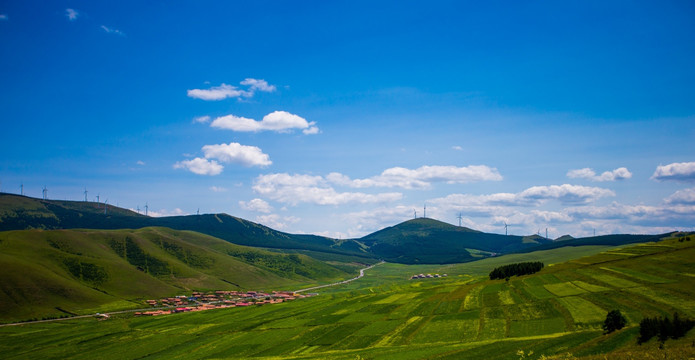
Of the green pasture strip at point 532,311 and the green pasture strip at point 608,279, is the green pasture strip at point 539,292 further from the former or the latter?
the green pasture strip at point 608,279

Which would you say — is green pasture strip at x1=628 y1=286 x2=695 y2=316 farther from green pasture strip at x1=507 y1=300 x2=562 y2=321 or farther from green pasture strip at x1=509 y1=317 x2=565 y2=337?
green pasture strip at x1=509 y1=317 x2=565 y2=337

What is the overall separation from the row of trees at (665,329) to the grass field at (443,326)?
168 centimetres

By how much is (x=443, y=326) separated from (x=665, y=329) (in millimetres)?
44007

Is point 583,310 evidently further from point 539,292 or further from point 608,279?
point 608,279

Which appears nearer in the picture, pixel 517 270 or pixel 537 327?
pixel 537 327

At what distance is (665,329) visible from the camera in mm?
47375

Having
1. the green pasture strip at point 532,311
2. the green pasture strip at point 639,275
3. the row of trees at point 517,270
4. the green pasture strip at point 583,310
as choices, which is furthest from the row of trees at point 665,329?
the row of trees at point 517,270

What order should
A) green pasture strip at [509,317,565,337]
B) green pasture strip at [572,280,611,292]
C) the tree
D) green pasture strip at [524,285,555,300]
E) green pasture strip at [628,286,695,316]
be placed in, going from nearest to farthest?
the tree, green pasture strip at [628,286,695,316], green pasture strip at [509,317,565,337], green pasture strip at [572,280,611,292], green pasture strip at [524,285,555,300]

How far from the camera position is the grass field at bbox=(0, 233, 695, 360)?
64812 mm

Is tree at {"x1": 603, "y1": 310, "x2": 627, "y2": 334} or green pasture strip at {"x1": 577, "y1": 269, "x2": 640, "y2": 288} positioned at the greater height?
green pasture strip at {"x1": 577, "y1": 269, "x2": 640, "y2": 288}

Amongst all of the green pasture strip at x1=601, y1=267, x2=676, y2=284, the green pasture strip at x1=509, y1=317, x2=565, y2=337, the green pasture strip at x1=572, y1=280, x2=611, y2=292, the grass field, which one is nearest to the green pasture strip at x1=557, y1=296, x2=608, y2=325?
the grass field

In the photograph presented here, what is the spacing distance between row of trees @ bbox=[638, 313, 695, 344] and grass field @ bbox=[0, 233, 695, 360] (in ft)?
5.53

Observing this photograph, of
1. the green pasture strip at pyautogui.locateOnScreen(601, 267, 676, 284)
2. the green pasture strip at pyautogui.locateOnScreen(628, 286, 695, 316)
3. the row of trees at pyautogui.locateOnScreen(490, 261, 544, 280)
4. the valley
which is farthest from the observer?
the row of trees at pyautogui.locateOnScreen(490, 261, 544, 280)

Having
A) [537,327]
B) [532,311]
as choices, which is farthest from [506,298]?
[537,327]
